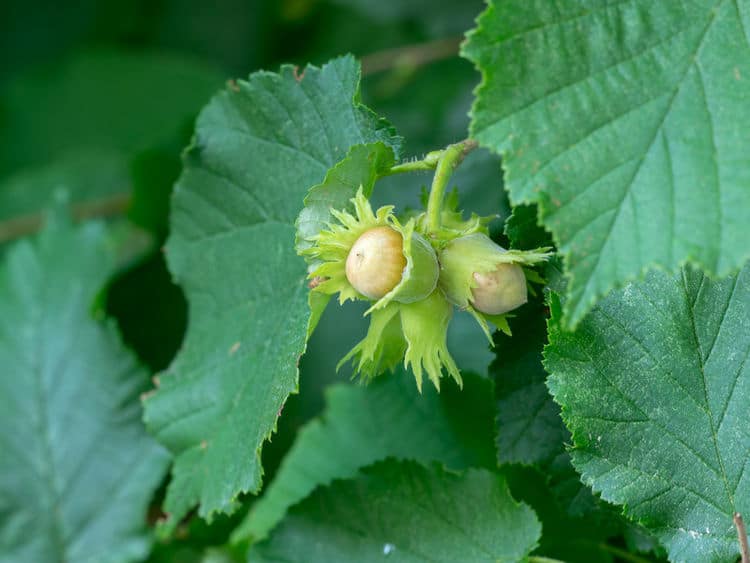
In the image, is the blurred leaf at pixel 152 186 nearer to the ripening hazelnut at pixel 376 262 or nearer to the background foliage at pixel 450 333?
the background foliage at pixel 450 333

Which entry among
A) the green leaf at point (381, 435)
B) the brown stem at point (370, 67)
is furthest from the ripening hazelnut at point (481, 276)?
the brown stem at point (370, 67)

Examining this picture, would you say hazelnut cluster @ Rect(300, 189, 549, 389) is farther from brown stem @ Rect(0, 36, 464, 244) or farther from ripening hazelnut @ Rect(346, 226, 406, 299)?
brown stem @ Rect(0, 36, 464, 244)

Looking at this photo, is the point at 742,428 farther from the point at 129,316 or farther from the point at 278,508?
the point at 129,316

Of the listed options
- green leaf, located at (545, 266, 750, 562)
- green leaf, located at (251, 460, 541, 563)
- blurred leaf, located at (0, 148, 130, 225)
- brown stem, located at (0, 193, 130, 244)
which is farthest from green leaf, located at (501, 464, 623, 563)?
→ blurred leaf, located at (0, 148, 130, 225)

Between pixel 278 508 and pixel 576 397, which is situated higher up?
pixel 576 397

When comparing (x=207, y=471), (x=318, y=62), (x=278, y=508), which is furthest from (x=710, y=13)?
(x=318, y=62)

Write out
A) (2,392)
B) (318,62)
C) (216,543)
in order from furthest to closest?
(318,62), (2,392), (216,543)
